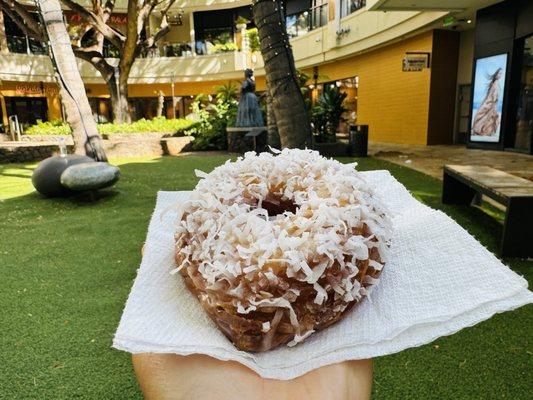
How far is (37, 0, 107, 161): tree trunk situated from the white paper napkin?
24.9ft

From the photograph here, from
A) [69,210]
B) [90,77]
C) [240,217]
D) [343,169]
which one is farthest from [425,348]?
[90,77]

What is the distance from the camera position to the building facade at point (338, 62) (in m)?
14.0

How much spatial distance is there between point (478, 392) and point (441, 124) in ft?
46.0

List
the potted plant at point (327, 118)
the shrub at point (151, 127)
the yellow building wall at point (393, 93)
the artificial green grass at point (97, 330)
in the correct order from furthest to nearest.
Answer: the shrub at point (151, 127) < the yellow building wall at point (393, 93) < the potted plant at point (327, 118) < the artificial green grass at point (97, 330)

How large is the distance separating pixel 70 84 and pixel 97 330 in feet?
20.3

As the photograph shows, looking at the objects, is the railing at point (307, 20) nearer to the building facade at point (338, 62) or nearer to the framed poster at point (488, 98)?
the building facade at point (338, 62)

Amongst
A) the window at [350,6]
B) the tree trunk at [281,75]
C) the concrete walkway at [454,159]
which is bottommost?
the concrete walkway at [454,159]

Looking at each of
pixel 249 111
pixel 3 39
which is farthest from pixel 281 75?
pixel 3 39

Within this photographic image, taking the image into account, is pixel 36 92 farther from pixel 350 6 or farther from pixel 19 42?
pixel 350 6

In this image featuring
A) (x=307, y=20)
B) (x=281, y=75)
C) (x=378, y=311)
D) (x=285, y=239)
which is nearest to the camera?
(x=285, y=239)

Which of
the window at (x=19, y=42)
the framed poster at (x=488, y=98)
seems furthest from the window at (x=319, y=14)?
the window at (x=19, y=42)

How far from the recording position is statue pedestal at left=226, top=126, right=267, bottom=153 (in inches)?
485

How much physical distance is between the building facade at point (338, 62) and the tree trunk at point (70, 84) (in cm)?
787

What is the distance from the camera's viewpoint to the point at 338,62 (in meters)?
20.9
